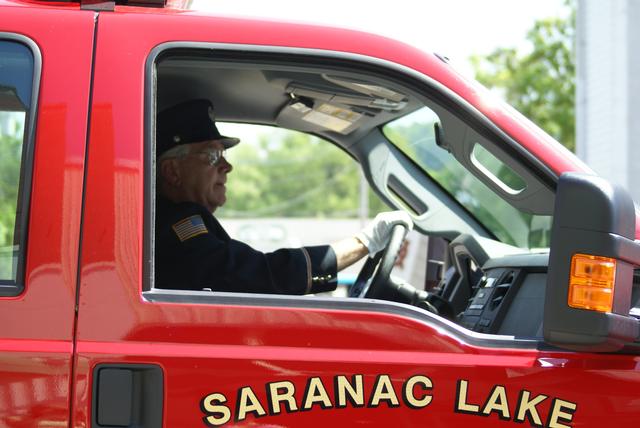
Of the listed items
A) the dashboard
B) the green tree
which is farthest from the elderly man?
the green tree

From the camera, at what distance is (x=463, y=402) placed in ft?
6.21

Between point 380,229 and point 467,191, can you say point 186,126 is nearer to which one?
point 380,229

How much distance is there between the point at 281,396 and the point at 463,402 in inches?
14.8

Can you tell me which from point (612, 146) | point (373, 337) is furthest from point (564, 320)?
point (612, 146)

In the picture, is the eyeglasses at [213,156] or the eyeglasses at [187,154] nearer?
the eyeglasses at [187,154]

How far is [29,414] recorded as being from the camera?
182cm

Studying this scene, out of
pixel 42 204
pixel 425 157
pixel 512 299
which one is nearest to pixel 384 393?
pixel 42 204

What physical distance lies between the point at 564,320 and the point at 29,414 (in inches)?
42.5

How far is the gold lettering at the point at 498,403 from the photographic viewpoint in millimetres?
1894

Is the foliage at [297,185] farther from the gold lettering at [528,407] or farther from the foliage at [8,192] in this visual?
the gold lettering at [528,407]

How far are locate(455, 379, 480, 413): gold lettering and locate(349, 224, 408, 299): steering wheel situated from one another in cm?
112

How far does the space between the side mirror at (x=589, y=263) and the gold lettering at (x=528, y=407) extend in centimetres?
13

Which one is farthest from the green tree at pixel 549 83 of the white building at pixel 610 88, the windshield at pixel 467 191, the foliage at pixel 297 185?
the foliage at pixel 297 185

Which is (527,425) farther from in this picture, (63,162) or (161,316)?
(63,162)
